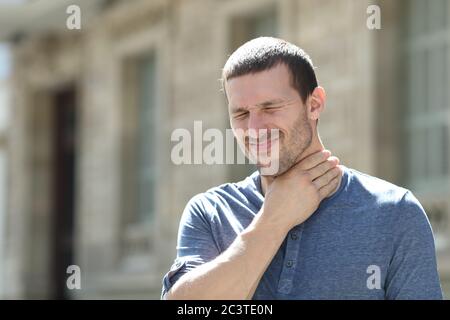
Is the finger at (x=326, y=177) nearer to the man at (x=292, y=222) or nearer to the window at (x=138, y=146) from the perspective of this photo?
the man at (x=292, y=222)

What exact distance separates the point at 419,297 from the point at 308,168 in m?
0.42

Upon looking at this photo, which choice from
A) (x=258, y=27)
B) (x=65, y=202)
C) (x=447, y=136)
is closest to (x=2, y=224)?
(x=65, y=202)

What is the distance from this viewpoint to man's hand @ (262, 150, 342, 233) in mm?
2309

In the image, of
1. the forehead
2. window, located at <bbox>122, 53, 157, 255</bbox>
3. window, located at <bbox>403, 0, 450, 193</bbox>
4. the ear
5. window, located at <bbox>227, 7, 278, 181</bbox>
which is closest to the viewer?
the forehead

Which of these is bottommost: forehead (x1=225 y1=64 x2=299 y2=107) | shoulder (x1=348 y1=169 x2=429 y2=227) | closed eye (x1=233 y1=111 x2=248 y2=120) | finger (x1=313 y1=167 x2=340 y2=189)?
shoulder (x1=348 y1=169 x2=429 y2=227)

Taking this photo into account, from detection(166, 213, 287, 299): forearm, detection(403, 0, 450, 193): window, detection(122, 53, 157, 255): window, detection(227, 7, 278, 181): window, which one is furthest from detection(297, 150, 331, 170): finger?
detection(122, 53, 157, 255): window

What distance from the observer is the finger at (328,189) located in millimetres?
2376

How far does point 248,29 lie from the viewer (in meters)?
12.3

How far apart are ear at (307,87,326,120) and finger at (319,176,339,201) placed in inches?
6.6

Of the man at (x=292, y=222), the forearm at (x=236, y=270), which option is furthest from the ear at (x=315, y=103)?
the forearm at (x=236, y=270)

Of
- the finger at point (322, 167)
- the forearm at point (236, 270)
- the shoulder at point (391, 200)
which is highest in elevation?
the finger at point (322, 167)

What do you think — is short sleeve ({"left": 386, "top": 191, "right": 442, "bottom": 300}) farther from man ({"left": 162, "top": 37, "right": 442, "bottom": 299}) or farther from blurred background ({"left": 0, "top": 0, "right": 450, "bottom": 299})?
blurred background ({"left": 0, "top": 0, "right": 450, "bottom": 299})

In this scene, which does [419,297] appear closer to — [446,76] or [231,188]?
[231,188]

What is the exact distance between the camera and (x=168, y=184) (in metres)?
13.2
